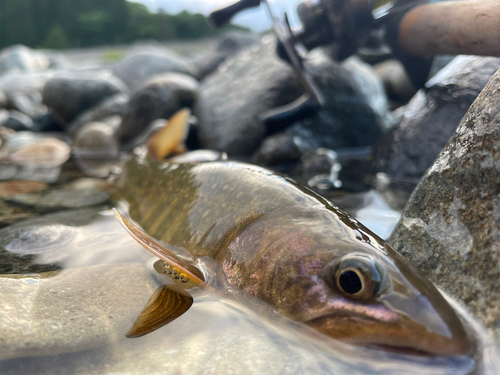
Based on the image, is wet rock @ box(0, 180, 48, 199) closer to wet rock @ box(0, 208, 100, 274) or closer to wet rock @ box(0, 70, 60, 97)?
wet rock @ box(0, 208, 100, 274)

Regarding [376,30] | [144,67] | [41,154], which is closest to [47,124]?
[41,154]

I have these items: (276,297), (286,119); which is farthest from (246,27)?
(276,297)

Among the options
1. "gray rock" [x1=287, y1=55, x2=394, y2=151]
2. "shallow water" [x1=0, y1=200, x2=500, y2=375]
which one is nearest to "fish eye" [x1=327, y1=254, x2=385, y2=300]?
"shallow water" [x1=0, y1=200, x2=500, y2=375]

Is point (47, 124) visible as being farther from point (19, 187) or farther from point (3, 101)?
point (19, 187)

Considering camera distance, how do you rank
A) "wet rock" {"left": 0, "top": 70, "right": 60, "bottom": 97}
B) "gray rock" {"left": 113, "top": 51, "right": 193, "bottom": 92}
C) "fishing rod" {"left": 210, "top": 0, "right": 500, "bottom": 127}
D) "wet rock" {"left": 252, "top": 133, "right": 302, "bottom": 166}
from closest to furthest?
"fishing rod" {"left": 210, "top": 0, "right": 500, "bottom": 127}, "wet rock" {"left": 252, "top": 133, "right": 302, "bottom": 166}, "wet rock" {"left": 0, "top": 70, "right": 60, "bottom": 97}, "gray rock" {"left": 113, "top": 51, "right": 193, "bottom": 92}

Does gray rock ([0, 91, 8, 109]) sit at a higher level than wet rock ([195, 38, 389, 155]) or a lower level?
higher

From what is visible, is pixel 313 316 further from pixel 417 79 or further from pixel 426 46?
pixel 417 79
